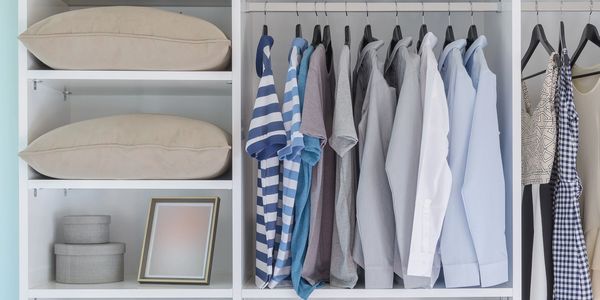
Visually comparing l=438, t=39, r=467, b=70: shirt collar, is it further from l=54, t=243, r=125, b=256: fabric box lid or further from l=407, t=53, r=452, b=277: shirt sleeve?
l=54, t=243, r=125, b=256: fabric box lid

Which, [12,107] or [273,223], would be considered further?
[12,107]

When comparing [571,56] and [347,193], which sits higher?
[571,56]

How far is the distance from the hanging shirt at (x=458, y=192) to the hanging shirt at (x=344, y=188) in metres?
0.25

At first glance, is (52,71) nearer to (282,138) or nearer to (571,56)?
(282,138)

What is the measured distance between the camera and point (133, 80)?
211cm

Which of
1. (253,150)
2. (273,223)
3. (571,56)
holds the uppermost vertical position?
(571,56)

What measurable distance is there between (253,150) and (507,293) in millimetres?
781

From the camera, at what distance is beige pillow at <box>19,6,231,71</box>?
2.03 meters

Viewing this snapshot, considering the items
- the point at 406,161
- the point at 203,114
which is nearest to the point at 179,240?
the point at 203,114

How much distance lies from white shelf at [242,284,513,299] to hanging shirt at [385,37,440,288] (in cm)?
2

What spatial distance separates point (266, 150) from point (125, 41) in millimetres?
476

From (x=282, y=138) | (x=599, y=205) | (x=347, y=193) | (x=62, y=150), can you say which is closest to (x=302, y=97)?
(x=282, y=138)

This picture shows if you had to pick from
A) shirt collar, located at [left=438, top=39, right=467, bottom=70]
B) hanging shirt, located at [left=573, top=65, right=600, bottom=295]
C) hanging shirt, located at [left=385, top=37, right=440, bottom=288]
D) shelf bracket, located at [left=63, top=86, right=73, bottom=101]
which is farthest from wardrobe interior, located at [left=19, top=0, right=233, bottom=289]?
hanging shirt, located at [left=573, top=65, right=600, bottom=295]

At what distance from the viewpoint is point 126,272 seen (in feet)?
8.06
